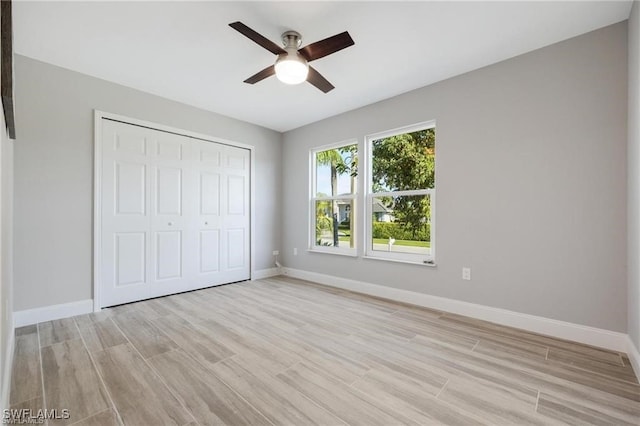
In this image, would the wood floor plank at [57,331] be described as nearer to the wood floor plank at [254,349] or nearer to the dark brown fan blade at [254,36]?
the wood floor plank at [254,349]

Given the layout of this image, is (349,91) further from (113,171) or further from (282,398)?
(282,398)

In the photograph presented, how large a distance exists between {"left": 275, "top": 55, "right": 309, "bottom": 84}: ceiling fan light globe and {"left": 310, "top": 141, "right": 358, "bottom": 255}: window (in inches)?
73.3

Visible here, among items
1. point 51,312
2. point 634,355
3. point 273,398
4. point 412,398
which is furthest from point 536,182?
point 51,312

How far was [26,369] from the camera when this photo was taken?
193 cm

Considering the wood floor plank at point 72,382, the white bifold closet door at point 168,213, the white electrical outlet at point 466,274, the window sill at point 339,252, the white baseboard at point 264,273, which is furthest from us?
the white baseboard at point 264,273

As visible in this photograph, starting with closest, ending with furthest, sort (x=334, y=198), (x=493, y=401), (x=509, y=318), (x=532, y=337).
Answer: (x=493, y=401) → (x=532, y=337) → (x=509, y=318) → (x=334, y=198)

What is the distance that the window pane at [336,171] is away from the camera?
425 centimetres

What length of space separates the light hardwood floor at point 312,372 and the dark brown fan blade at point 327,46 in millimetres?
2339

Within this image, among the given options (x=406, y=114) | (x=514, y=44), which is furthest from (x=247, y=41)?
(x=514, y=44)

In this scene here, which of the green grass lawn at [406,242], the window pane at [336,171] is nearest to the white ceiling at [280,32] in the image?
the window pane at [336,171]

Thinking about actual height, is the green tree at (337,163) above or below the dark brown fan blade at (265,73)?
below

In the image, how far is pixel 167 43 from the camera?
2547 millimetres

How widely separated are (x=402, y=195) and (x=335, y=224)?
4.15 ft

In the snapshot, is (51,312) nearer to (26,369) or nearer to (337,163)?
(26,369)
